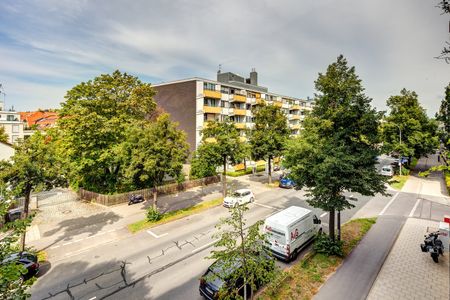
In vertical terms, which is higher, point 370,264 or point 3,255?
point 3,255

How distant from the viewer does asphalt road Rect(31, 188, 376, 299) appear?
38.0 ft

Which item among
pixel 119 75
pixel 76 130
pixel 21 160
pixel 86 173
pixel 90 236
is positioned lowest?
pixel 90 236

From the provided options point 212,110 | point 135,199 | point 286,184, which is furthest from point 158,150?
point 212,110

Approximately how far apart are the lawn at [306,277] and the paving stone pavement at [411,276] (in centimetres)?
204

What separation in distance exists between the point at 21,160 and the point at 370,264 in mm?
20959

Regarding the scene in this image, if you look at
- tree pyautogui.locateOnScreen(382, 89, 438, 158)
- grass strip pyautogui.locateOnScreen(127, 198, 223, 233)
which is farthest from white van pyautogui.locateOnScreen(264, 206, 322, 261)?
tree pyautogui.locateOnScreen(382, 89, 438, 158)

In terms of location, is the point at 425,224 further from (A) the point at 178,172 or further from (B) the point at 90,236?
(B) the point at 90,236

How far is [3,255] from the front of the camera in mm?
5645

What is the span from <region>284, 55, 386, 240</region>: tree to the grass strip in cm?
1194

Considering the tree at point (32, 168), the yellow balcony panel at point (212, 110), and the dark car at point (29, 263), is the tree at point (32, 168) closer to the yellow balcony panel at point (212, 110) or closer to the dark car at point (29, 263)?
the dark car at point (29, 263)

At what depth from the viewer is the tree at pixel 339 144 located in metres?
12.5

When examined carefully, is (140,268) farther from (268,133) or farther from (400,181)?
(400,181)

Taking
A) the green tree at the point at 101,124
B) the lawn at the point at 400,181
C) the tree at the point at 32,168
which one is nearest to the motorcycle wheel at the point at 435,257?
the lawn at the point at 400,181

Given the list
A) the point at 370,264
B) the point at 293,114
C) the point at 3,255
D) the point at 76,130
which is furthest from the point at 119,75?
the point at 293,114
